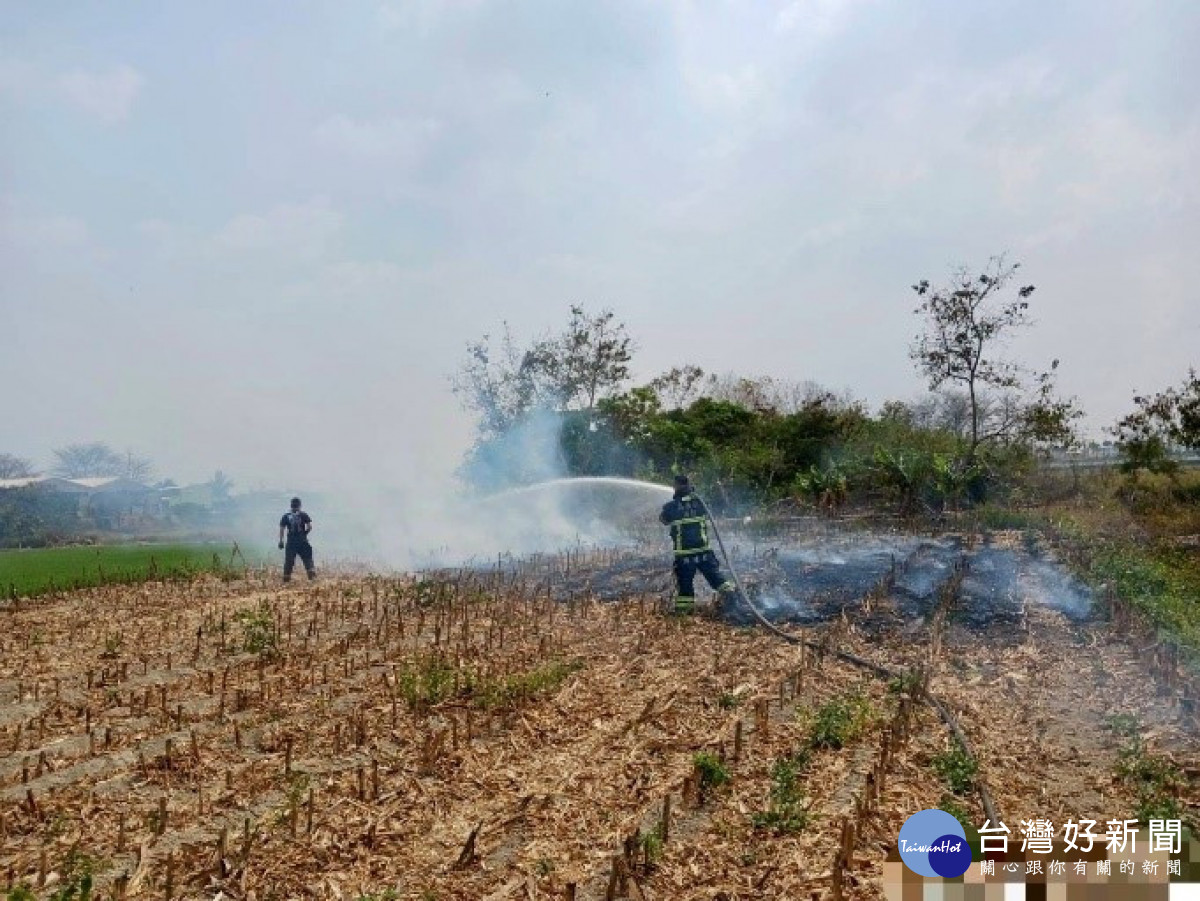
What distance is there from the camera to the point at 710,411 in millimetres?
30469

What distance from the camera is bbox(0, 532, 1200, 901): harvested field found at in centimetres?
476

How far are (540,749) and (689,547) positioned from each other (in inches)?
215

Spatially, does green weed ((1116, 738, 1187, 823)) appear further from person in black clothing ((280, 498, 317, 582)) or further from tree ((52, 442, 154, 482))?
tree ((52, 442, 154, 482))

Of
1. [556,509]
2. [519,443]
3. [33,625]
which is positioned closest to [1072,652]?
[33,625]

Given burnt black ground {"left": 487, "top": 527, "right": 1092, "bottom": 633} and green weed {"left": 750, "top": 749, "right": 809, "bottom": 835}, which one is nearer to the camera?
green weed {"left": 750, "top": 749, "right": 809, "bottom": 835}

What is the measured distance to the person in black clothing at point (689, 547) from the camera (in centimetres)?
1158

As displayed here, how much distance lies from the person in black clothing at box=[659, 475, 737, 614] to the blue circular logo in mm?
6573

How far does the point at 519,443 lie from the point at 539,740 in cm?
2668

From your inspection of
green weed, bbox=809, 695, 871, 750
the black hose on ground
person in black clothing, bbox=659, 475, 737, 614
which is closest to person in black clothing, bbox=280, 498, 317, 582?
person in black clothing, bbox=659, 475, 737, 614

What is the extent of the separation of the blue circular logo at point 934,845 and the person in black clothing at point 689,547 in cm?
657

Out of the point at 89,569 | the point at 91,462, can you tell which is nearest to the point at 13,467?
the point at 91,462

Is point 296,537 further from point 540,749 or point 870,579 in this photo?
point 540,749

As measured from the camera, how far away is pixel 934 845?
4.62 m

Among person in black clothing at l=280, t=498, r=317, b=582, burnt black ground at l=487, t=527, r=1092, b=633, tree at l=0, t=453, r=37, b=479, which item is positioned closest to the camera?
burnt black ground at l=487, t=527, r=1092, b=633
